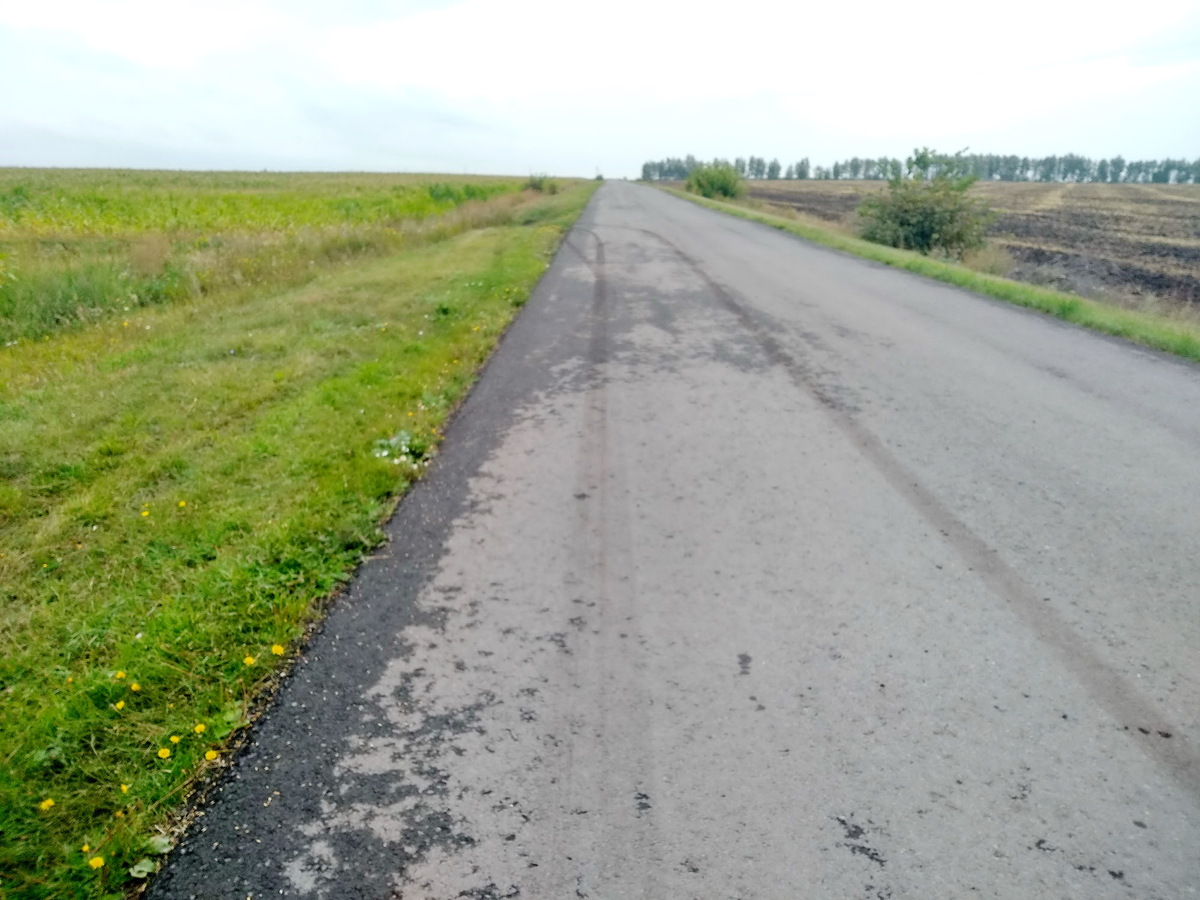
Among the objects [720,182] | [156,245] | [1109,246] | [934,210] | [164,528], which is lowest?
[164,528]

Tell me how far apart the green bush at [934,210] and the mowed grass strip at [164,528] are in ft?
45.4

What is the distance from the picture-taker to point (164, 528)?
4.64 meters

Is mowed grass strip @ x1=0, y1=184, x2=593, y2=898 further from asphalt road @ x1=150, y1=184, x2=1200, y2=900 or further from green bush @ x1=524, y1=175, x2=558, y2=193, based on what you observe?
green bush @ x1=524, y1=175, x2=558, y2=193

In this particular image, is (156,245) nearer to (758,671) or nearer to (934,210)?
(758,671)

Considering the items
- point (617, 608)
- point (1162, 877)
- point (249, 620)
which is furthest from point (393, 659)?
point (1162, 877)

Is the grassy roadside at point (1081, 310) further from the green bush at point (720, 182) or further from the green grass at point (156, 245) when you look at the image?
the green bush at point (720, 182)

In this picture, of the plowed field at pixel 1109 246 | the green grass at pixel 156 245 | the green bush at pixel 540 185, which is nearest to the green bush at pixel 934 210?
the plowed field at pixel 1109 246

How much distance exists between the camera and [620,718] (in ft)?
9.63

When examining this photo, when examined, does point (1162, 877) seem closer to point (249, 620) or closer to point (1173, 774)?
point (1173, 774)

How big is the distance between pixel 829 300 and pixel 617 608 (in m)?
8.28

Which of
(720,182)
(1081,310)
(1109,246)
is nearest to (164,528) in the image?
(1081,310)

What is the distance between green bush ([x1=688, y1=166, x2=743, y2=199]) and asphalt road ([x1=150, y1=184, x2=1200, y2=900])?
43.2 metres

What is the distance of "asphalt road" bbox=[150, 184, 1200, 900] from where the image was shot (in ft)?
7.77

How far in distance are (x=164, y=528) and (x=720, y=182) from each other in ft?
154
